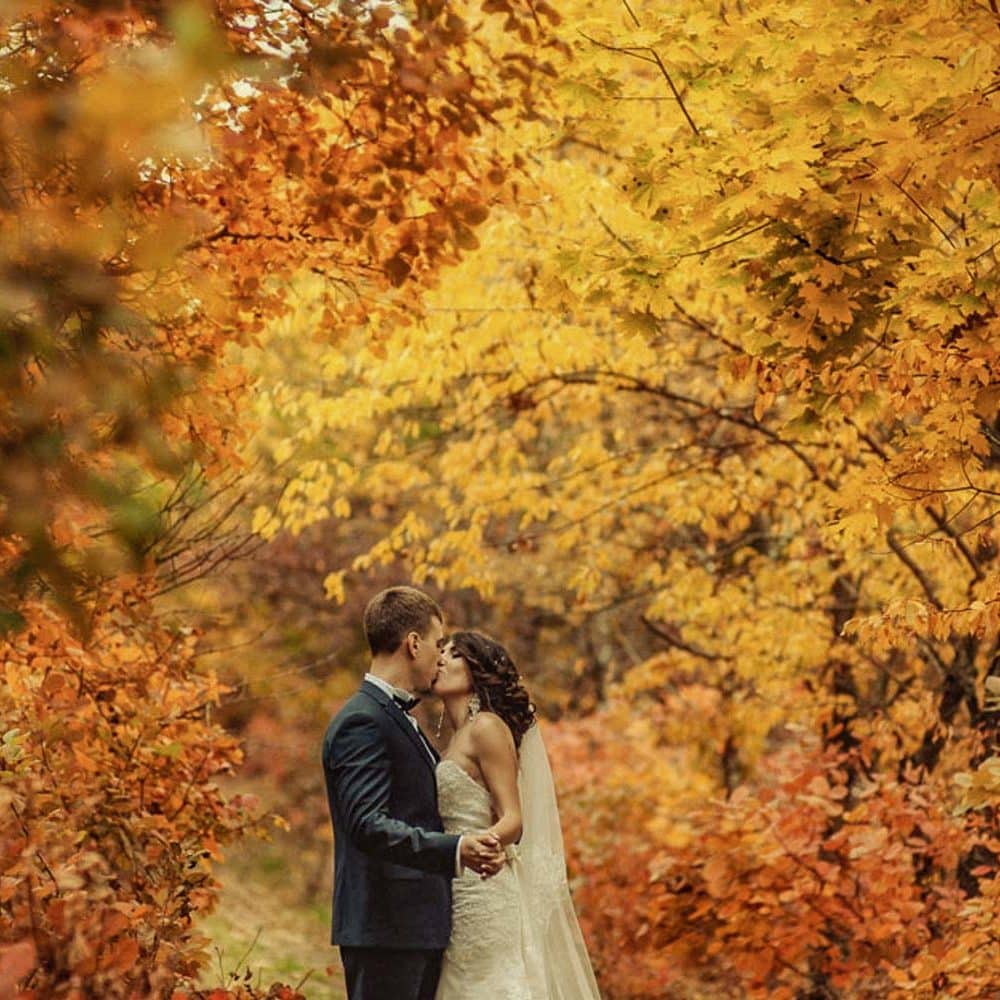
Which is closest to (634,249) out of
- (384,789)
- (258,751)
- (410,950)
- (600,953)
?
(384,789)

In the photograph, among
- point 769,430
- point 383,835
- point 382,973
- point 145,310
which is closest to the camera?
point 145,310

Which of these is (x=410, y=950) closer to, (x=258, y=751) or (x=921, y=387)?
(x=921, y=387)

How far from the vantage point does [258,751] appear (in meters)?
17.5

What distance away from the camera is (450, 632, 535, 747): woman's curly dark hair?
213 inches

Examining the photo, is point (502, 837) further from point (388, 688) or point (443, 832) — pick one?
point (388, 688)

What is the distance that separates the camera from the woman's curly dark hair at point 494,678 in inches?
213

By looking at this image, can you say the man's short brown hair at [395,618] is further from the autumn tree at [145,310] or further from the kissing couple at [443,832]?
the autumn tree at [145,310]

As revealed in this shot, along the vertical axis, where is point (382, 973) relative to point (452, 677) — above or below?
below

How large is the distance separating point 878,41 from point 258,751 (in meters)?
14.7

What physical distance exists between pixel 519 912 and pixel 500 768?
1.79ft

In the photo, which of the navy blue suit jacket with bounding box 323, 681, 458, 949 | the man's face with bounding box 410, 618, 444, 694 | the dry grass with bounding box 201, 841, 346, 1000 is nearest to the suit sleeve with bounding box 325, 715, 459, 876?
the navy blue suit jacket with bounding box 323, 681, 458, 949

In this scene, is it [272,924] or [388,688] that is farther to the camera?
[272,924]

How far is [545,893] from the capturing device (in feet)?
18.0

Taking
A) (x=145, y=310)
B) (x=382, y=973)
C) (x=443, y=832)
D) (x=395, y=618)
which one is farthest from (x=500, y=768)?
(x=145, y=310)
